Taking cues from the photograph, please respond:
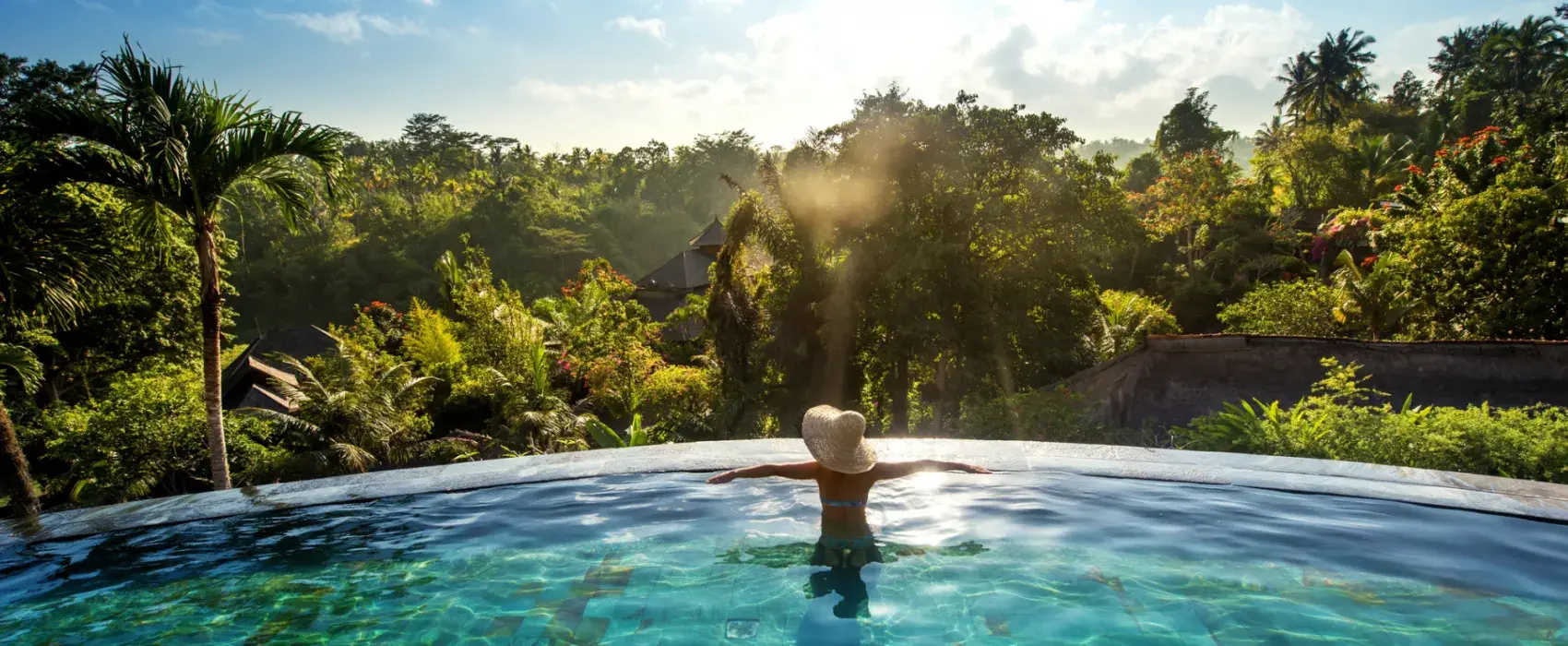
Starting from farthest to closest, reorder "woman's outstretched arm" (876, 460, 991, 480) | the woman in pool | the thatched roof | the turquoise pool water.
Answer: the thatched roof → "woman's outstretched arm" (876, 460, 991, 480) → the woman in pool → the turquoise pool water

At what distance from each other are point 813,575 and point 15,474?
848 centimetres

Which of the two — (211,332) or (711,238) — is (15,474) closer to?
(211,332)

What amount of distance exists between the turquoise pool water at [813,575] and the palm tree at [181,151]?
2735 millimetres

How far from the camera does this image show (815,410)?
5039 millimetres

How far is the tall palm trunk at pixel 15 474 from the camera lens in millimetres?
8055

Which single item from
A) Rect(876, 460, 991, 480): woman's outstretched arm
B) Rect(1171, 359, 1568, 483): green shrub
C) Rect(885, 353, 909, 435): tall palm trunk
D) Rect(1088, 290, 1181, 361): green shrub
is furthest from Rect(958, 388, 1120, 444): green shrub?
Rect(1088, 290, 1181, 361): green shrub

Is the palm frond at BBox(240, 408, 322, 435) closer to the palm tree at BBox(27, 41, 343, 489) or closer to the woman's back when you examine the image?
the palm tree at BBox(27, 41, 343, 489)

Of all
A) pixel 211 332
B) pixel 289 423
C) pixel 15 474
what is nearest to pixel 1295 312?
pixel 211 332

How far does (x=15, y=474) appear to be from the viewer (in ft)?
26.4

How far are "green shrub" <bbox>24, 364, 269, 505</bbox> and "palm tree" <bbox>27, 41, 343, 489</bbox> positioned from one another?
4219 mm

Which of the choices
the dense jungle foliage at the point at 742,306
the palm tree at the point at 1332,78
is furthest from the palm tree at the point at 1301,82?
the dense jungle foliage at the point at 742,306

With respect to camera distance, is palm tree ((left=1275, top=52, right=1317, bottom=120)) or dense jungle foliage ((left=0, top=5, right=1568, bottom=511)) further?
palm tree ((left=1275, top=52, right=1317, bottom=120))

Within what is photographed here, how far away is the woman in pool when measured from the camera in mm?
4852

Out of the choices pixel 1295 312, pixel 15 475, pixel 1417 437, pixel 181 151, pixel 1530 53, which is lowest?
pixel 15 475
